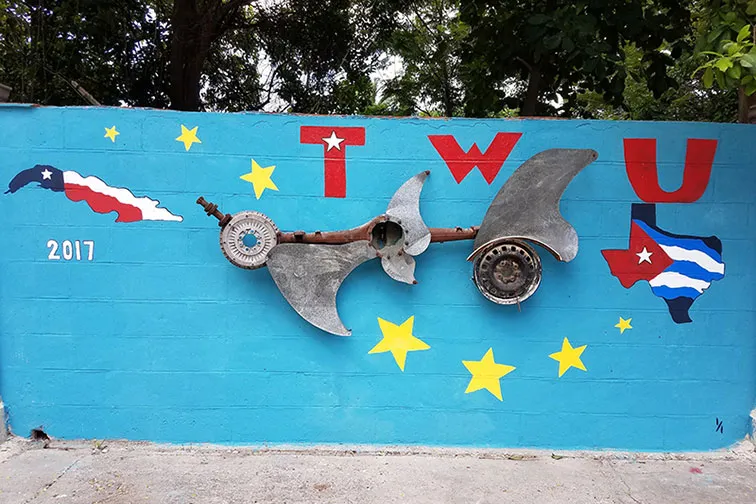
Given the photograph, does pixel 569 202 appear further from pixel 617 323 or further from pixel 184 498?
pixel 184 498

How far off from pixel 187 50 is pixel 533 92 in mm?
4339

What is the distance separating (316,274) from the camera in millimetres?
3188

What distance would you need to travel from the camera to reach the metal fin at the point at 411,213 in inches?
124

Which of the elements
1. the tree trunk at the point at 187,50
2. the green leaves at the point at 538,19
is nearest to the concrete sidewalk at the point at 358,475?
the green leaves at the point at 538,19

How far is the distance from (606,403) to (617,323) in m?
0.54

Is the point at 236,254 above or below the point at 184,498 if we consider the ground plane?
above

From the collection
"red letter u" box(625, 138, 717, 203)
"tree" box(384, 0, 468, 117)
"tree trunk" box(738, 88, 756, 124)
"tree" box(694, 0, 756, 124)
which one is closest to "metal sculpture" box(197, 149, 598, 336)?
"red letter u" box(625, 138, 717, 203)

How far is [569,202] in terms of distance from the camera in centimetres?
326

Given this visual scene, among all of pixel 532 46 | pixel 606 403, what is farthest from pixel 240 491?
pixel 532 46

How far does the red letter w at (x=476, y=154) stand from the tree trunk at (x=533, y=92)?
254cm

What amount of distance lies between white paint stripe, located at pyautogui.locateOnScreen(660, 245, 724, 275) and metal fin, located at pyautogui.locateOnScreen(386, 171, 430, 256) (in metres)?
1.57

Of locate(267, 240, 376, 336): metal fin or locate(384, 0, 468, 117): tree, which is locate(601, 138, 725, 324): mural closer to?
locate(267, 240, 376, 336): metal fin

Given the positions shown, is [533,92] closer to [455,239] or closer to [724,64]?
[724,64]

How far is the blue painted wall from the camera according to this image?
3.21 meters
